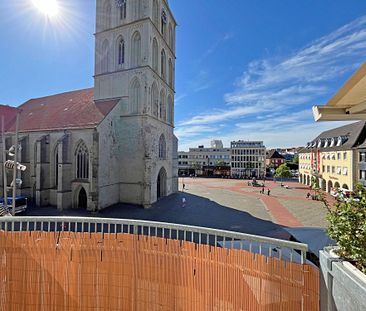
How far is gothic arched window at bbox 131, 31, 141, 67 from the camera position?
72.4 ft

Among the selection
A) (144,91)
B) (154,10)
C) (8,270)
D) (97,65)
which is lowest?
(8,270)

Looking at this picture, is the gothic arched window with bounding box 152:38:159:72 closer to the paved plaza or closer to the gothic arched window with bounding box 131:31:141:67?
the gothic arched window with bounding box 131:31:141:67

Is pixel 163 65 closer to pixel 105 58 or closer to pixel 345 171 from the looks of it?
pixel 105 58

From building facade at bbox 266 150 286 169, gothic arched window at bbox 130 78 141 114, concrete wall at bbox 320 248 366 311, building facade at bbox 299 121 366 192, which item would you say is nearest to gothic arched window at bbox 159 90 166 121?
gothic arched window at bbox 130 78 141 114

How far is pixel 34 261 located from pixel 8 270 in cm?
55

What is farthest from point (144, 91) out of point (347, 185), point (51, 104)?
point (347, 185)

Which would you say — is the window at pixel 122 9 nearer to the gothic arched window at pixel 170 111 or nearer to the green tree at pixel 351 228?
the gothic arched window at pixel 170 111

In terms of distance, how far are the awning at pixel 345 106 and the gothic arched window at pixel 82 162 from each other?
66.5 ft

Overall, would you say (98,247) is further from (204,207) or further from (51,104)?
(51,104)

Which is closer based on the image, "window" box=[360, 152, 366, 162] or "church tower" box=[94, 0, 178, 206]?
"church tower" box=[94, 0, 178, 206]

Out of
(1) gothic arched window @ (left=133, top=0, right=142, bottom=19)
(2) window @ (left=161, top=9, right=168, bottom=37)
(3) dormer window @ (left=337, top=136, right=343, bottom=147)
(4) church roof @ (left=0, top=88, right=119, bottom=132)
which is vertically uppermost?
(2) window @ (left=161, top=9, right=168, bottom=37)

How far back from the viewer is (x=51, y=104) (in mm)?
27891

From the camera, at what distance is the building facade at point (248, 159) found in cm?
6359

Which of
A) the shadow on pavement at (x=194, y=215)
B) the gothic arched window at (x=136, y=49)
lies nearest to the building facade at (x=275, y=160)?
the shadow on pavement at (x=194, y=215)
